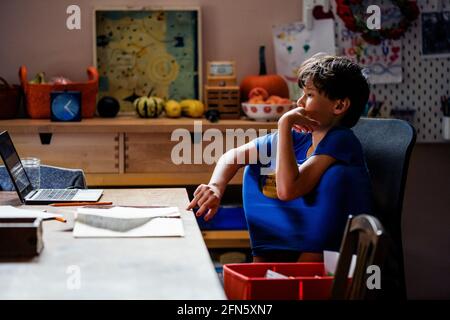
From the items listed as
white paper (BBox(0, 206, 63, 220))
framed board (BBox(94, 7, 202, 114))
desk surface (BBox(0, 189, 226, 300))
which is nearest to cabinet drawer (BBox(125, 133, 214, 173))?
framed board (BBox(94, 7, 202, 114))

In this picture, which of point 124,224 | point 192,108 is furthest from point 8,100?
point 124,224

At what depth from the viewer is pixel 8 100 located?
3.36 m

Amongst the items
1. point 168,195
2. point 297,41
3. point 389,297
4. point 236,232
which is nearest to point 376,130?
point 389,297

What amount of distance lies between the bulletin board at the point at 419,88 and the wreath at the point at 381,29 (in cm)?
10

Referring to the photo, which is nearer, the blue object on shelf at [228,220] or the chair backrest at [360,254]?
the chair backrest at [360,254]

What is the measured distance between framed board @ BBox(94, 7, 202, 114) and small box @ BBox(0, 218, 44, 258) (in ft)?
7.07

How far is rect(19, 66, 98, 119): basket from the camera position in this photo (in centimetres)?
336

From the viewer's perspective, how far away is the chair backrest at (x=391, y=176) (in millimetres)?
2078

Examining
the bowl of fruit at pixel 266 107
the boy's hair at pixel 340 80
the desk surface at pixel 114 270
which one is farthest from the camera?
the bowl of fruit at pixel 266 107

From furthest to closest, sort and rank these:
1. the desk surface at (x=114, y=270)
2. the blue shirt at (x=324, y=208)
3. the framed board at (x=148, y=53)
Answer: the framed board at (x=148, y=53), the blue shirt at (x=324, y=208), the desk surface at (x=114, y=270)

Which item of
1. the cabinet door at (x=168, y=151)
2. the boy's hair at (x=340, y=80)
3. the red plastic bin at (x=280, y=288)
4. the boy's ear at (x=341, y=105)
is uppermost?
the boy's hair at (x=340, y=80)

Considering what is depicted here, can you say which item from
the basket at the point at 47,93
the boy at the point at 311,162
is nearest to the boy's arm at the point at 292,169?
the boy at the point at 311,162

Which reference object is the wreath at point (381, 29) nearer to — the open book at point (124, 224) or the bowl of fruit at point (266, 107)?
the bowl of fruit at point (266, 107)

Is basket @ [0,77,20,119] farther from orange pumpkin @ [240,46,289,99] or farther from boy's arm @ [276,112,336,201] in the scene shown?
boy's arm @ [276,112,336,201]
